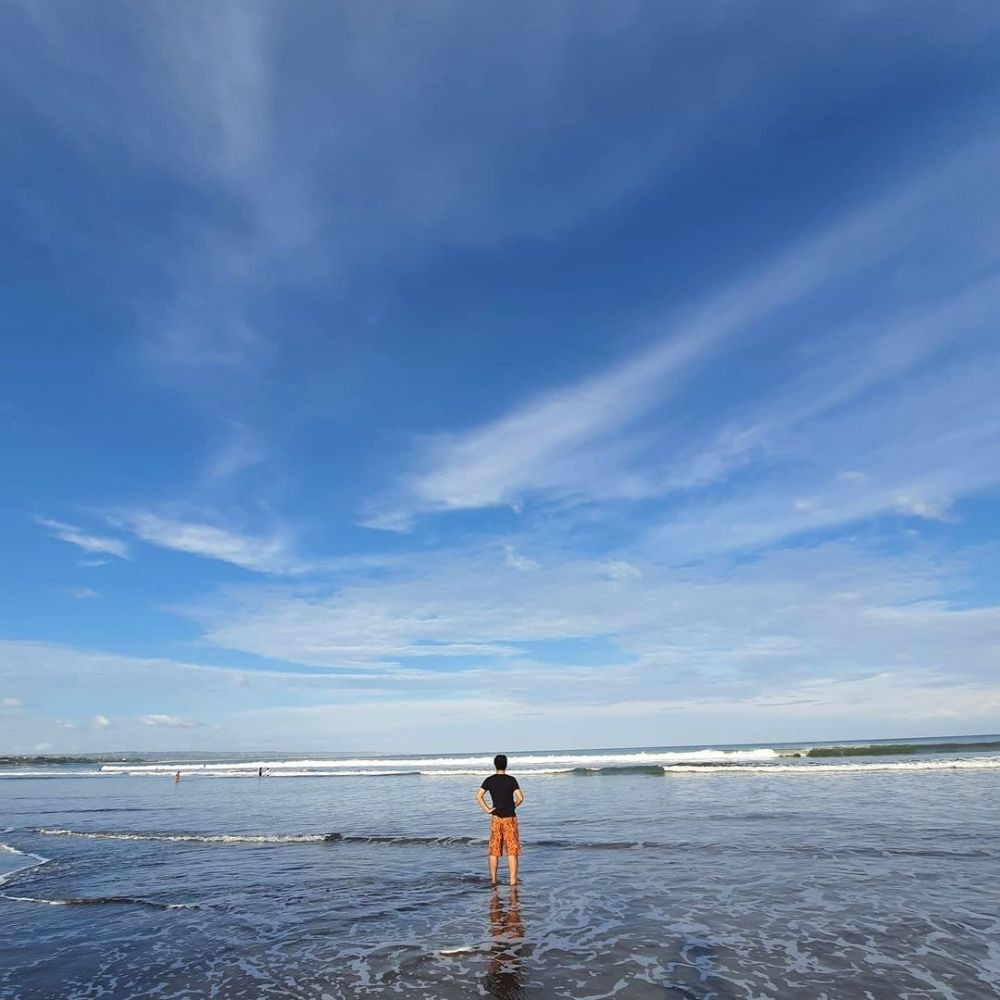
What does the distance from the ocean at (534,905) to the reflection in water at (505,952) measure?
0.06 metres

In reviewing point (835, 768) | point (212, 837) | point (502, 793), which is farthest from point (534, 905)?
point (835, 768)

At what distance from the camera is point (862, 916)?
11.0m

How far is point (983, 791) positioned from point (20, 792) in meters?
59.0

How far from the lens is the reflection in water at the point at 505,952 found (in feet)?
27.2

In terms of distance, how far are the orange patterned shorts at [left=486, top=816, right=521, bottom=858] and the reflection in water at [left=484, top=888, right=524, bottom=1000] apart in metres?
0.95

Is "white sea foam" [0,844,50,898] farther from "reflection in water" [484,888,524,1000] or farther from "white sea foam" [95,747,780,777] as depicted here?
"white sea foam" [95,747,780,777]

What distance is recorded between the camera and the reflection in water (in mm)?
8305

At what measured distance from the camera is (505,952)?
31.9 ft

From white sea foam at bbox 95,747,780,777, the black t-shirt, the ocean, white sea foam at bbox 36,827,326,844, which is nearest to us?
the ocean

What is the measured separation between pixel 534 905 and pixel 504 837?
171 centimetres

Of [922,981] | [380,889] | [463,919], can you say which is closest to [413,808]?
[380,889]

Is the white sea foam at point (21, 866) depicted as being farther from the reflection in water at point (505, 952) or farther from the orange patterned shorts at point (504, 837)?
the reflection in water at point (505, 952)

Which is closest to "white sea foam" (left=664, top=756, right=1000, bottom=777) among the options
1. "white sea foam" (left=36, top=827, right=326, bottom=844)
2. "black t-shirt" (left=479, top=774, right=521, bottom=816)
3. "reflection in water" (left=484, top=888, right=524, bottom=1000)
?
"white sea foam" (left=36, top=827, right=326, bottom=844)

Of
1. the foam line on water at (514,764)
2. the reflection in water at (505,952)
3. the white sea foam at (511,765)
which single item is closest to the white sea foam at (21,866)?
the reflection in water at (505,952)
